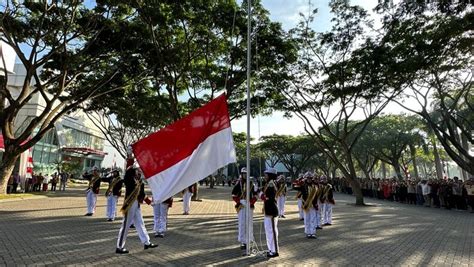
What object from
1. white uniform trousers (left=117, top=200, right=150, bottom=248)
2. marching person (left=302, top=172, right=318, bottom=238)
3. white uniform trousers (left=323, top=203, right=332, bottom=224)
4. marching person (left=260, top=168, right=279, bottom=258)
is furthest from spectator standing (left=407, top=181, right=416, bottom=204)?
white uniform trousers (left=117, top=200, right=150, bottom=248)

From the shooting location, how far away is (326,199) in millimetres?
12703

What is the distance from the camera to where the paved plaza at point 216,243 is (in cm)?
745

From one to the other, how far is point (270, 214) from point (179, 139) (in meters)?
2.72

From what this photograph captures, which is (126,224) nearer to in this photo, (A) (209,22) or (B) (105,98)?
(A) (209,22)

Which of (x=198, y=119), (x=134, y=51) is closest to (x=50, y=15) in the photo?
(x=134, y=51)

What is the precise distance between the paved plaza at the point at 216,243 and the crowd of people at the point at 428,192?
8302mm

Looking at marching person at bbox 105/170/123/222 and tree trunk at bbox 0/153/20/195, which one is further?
tree trunk at bbox 0/153/20/195

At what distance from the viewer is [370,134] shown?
152 ft

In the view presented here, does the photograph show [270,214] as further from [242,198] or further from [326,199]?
[326,199]

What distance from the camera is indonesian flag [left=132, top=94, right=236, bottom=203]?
7004 millimetres

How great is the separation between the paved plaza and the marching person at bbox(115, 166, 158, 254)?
28 cm

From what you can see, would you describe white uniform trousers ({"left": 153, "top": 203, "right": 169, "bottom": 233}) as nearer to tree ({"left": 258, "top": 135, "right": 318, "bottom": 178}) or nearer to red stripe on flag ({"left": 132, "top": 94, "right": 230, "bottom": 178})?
red stripe on flag ({"left": 132, "top": 94, "right": 230, "bottom": 178})

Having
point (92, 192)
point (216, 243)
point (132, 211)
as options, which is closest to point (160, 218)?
point (216, 243)

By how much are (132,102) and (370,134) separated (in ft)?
104
